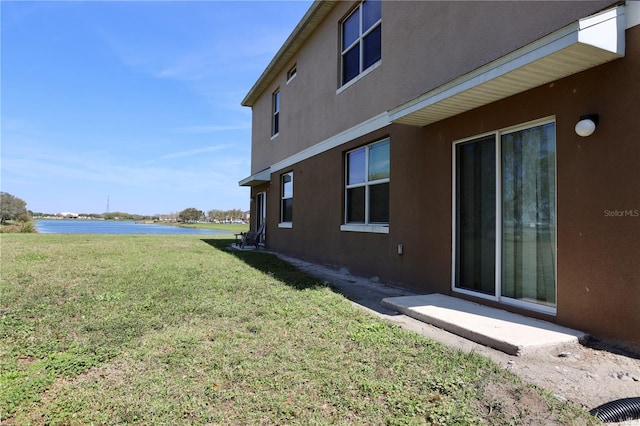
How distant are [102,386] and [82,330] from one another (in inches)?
62.5

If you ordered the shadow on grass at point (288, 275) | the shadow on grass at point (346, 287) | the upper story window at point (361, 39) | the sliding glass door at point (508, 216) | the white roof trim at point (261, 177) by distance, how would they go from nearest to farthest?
the sliding glass door at point (508, 216) → the shadow on grass at point (346, 287) → the shadow on grass at point (288, 275) → the upper story window at point (361, 39) → the white roof trim at point (261, 177)

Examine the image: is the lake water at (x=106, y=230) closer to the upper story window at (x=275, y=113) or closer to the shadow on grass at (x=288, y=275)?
the upper story window at (x=275, y=113)

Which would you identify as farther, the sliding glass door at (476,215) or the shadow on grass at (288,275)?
the shadow on grass at (288,275)

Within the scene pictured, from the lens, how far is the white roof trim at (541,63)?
10.4ft

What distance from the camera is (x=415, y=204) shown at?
239 inches

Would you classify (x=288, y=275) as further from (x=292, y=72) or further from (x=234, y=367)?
(x=292, y=72)

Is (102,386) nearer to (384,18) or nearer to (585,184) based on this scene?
(585,184)

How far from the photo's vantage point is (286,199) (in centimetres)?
1237

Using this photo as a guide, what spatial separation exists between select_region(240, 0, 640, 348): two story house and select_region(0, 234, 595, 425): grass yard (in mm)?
1636

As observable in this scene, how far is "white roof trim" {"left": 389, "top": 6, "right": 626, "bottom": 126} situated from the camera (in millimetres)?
3156

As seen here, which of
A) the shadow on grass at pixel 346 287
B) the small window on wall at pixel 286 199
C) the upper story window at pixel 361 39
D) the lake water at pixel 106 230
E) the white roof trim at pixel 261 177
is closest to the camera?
the shadow on grass at pixel 346 287

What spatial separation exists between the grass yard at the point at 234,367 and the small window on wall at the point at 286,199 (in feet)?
21.7

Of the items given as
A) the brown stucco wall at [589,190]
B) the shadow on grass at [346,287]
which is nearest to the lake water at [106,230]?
the shadow on grass at [346,287]

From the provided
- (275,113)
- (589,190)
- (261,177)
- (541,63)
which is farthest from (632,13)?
(275,113)
